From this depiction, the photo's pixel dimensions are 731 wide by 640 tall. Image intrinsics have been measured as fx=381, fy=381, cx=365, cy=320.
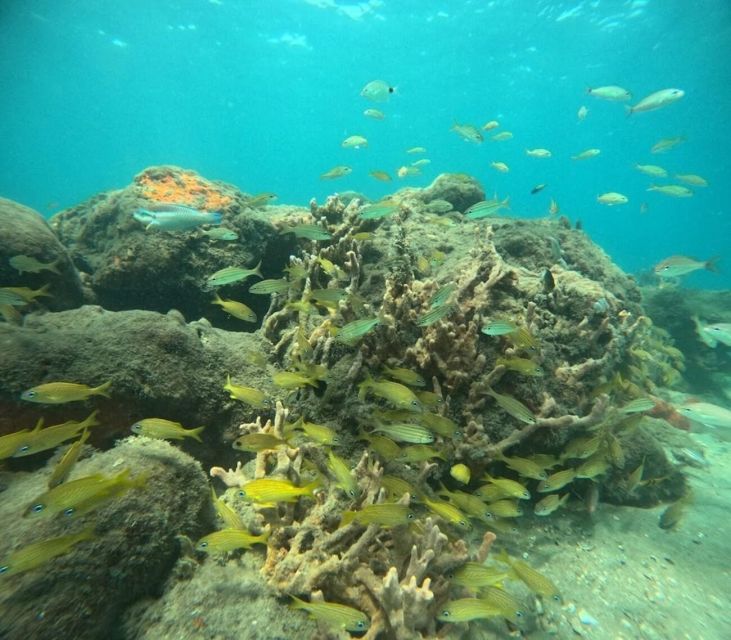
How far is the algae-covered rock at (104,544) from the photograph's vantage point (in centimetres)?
218

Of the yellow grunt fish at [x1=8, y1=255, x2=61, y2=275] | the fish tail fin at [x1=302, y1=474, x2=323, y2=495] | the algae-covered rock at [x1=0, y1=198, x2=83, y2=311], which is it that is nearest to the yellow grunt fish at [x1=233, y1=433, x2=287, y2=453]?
the fish tail fin at [x1=302, y1=474, x2=323, y2=495]

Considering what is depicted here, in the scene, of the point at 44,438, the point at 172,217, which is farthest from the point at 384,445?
the point at 172,217

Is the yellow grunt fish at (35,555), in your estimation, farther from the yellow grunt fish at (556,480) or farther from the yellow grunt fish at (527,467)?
the yellow grunt fish at (556,480)

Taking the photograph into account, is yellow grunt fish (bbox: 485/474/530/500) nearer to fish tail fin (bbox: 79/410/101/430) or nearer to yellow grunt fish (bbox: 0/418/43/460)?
fish tail fin (bbox: 79/410/101/430)

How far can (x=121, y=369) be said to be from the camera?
11.9 ft

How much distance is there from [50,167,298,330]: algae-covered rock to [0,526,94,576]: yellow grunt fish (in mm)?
4598

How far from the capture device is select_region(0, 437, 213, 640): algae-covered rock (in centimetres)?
218

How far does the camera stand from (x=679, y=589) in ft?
12.6

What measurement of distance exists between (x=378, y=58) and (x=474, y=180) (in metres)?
56.5

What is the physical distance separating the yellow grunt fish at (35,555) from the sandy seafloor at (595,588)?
82cm

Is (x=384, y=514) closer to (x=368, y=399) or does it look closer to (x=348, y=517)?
(x=348, y=517)

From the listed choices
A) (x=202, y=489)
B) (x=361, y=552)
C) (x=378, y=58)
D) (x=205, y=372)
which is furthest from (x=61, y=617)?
(x=378, y=58)

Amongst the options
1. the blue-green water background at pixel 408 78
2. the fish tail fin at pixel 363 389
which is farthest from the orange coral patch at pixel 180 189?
the blue-green water background at pixel 408 78

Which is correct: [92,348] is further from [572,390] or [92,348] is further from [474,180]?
[474,180]
